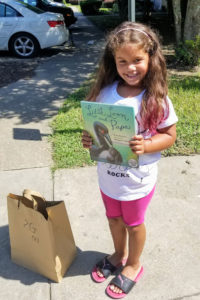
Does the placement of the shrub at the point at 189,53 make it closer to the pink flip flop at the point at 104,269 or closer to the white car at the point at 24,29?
the white car at the point at 24,29

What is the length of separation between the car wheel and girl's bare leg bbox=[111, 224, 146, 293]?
754 cm

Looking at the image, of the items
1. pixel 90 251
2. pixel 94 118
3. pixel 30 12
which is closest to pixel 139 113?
pixel 94 118

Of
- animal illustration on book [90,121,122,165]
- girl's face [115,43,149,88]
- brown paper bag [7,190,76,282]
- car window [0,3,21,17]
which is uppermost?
girl's face [115,43,149,88]

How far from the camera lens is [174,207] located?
296 cm

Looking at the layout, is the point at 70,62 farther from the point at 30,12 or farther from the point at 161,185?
the point at 161,185

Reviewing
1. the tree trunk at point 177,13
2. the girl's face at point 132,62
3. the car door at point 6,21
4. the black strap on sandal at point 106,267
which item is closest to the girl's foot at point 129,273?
the black strap on sandal at point 106,267

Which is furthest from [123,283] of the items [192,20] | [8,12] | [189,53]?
[8,12]

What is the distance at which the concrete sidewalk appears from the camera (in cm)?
222

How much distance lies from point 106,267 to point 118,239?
235 mm

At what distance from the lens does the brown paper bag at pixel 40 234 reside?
80.1 inches

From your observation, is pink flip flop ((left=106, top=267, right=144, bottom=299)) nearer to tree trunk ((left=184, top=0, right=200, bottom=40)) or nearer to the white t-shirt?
the white t-shirt

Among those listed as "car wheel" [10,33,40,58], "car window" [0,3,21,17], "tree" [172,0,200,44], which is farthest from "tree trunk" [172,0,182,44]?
"car window" [0,3,21,17]

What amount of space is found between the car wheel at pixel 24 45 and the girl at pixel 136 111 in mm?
7352

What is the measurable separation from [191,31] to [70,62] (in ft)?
9.44
